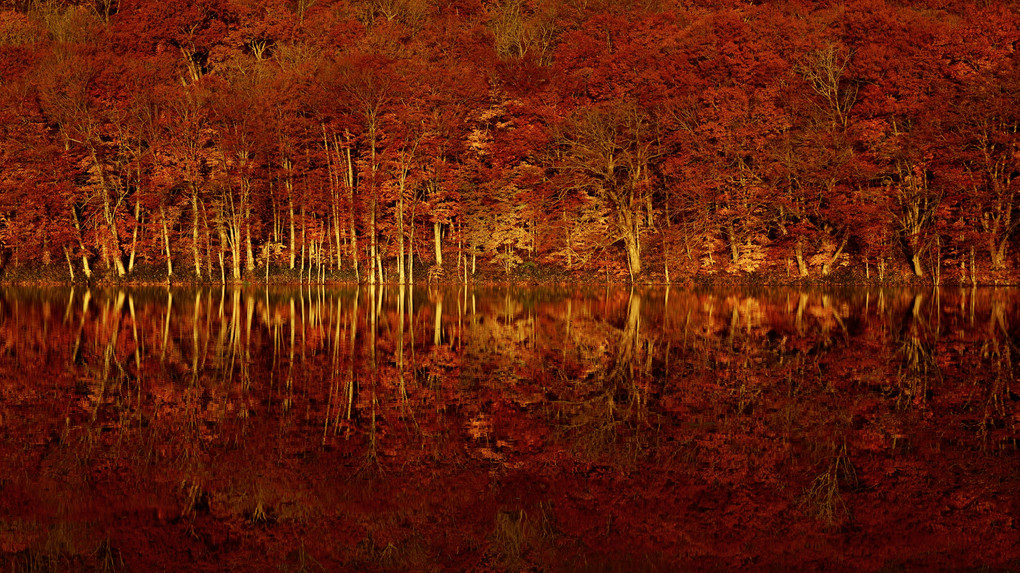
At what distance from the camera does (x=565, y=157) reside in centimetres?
5228

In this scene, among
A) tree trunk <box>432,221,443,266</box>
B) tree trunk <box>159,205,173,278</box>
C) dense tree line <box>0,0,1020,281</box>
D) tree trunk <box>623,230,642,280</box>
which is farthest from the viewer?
tree trunk <box>432,221,443,266</box>

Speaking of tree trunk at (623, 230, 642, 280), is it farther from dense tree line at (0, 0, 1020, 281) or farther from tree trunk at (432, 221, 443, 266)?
tree trunk at (432, 221, 443, 266)

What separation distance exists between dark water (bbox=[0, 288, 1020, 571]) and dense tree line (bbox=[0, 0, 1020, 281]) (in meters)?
31.4

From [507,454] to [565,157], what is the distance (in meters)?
43.0

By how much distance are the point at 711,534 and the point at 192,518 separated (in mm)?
5035

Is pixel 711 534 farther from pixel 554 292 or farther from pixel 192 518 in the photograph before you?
pixel 554 292

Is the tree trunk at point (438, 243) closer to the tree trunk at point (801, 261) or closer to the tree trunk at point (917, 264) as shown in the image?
the tree trunk at point (801, 261)

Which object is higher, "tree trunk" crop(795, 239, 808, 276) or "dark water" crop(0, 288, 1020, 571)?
"tree trunk" crop(795, 239, 808, 276)

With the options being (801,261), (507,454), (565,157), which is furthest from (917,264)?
(507,454)

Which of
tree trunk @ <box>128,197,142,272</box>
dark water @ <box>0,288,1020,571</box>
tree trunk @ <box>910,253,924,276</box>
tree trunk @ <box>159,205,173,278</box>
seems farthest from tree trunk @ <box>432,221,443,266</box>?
dark water @ <box>0,288,1020,571</box>

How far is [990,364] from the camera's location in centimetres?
1702

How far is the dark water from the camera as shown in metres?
7.84

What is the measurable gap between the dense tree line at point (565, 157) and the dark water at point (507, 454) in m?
31.4

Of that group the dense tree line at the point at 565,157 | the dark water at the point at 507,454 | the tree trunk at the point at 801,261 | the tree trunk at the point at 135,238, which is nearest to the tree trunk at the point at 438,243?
the dense tree line at the point at 565,157
